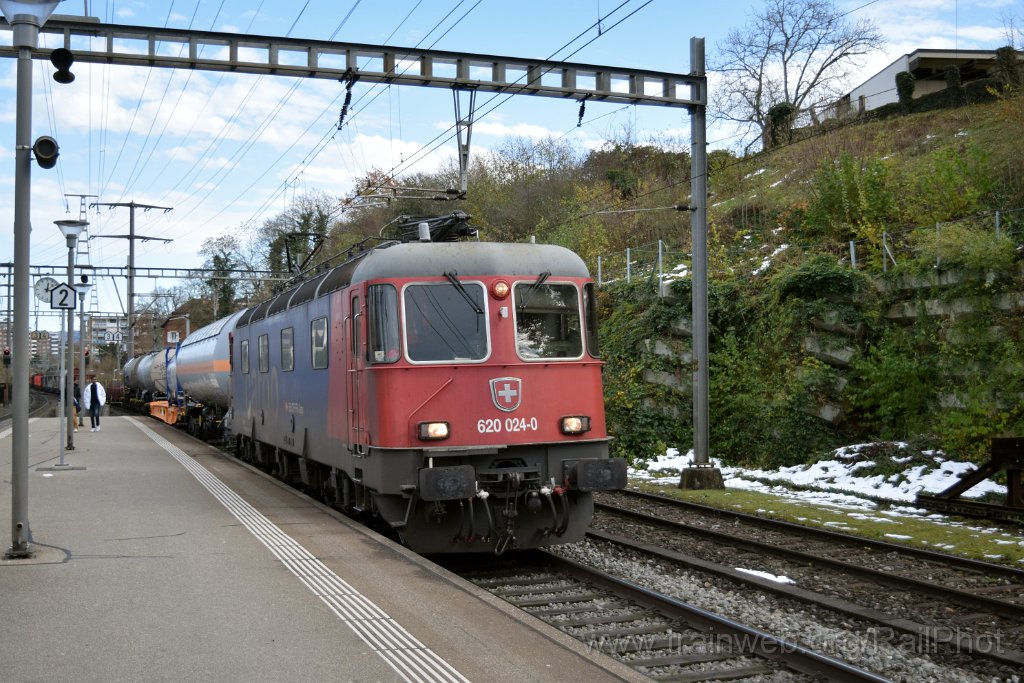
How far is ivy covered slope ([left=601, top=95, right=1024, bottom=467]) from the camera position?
14.3 m

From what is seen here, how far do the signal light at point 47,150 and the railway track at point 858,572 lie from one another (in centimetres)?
668

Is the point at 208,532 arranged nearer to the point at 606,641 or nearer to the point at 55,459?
the point at 606,641

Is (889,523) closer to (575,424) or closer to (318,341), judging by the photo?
(575,424)

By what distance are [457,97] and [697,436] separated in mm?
6412

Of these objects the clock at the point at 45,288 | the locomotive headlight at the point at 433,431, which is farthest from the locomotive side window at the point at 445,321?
the clock at the point at 45,288

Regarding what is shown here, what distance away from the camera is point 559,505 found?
9328mm

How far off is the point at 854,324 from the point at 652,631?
1129 cm

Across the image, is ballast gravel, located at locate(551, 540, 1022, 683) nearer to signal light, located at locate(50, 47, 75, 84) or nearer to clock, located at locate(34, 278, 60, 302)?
signal light, located at locate(50, 47, 75, 84)

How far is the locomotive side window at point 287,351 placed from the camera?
13.6 meters

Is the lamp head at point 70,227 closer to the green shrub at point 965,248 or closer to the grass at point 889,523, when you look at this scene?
the grass at point 889,523

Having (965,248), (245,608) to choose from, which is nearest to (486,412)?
(245,608)

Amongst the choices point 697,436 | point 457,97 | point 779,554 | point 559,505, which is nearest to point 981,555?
point 779,554

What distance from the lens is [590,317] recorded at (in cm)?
989

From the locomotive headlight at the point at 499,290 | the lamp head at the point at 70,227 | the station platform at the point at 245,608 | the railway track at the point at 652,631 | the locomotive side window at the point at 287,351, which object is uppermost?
the lamp head at the point at 70,227
